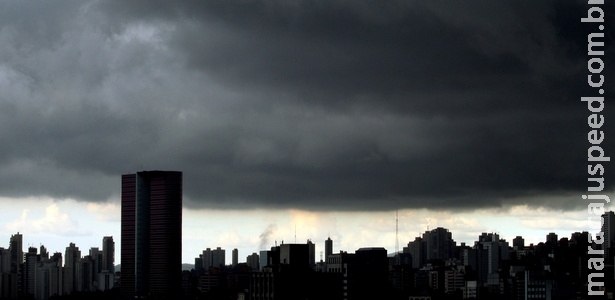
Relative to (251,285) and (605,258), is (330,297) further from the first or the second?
(605,258)

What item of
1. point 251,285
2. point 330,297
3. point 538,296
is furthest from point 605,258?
point 251,285

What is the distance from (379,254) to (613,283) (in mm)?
45410

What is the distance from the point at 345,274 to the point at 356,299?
14.2 feet

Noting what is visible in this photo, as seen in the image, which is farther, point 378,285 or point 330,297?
point 378,285

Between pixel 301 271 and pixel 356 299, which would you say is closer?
pixel 301 271

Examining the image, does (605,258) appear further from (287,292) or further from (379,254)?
(287,292)

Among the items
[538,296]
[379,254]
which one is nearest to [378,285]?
[379,254]

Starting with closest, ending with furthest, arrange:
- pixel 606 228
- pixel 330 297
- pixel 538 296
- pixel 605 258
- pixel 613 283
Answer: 1. pixel 613 283
2. pixel 330 297
3. pixel 605 258
4. pixel 538 296
5. pixel 606 228

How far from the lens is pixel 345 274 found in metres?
165

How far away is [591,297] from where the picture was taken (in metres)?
141

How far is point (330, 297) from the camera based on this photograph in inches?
5792

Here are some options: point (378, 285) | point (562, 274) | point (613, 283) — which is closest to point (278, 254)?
point (378, 285)

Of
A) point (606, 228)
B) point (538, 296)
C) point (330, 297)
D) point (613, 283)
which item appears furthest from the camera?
point (606, 228)

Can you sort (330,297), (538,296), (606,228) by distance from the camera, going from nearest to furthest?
1. (330,297)
2. (538,296)
3. (606,228)
